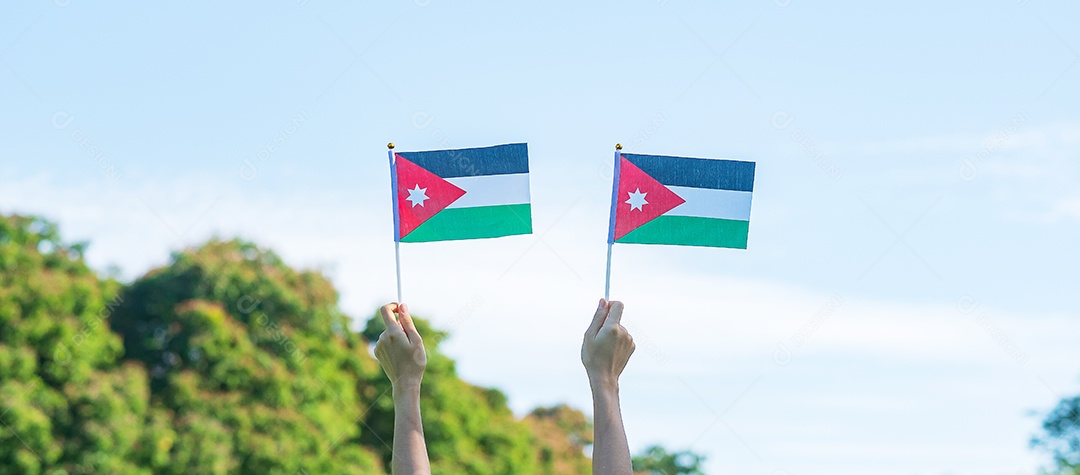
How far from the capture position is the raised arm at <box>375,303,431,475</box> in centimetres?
295

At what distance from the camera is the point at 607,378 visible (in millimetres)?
3043

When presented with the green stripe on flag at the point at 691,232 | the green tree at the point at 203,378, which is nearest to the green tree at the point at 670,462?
the green tree at the point at 203,378

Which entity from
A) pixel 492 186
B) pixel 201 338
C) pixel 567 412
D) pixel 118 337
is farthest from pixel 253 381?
pixel 492 186

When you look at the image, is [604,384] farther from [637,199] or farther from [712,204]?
[712,204]

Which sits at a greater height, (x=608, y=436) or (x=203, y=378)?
(x=203, y=378)

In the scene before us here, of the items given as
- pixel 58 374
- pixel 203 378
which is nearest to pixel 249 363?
pixel 203 378

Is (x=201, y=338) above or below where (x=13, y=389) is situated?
above

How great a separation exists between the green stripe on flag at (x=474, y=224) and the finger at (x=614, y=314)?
1.72 m

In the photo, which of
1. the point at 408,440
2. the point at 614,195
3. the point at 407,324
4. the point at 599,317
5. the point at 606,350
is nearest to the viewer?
the point at 408,440

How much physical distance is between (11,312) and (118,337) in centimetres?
211

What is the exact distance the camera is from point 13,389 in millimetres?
19250

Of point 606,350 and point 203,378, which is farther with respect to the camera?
point 203,378

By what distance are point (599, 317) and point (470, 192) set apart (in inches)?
75.7

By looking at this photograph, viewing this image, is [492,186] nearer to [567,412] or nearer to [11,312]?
[11,312]
